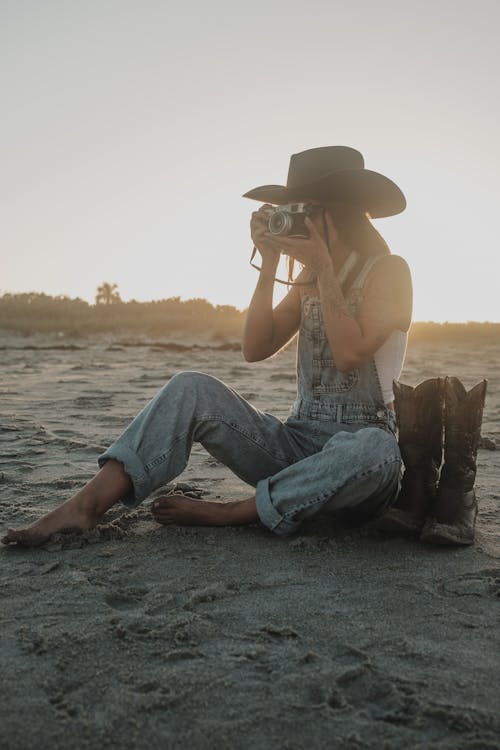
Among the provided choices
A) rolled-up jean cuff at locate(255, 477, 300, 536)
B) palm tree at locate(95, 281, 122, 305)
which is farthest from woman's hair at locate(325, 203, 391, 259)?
palm tree at locate(95, 281, 122, 305)

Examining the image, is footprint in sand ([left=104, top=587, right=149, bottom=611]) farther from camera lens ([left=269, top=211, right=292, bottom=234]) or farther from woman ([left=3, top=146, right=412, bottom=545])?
camera lens ([left=269, top=211, right=292, bottom=234])

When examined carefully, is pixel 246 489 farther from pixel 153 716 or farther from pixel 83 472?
pixel 153 716

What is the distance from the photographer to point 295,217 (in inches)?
96.8

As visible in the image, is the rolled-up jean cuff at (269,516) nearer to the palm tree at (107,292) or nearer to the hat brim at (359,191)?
the hat brim at (359,191)

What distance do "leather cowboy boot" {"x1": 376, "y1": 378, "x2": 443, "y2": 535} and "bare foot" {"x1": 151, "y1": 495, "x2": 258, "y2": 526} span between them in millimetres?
502

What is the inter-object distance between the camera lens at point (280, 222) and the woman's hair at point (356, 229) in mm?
154

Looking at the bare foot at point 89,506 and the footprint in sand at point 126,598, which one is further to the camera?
the bare foot at point 89,506

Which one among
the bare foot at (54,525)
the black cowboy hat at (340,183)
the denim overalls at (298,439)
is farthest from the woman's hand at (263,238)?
the bare foot at (54,525)

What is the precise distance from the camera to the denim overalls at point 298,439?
2.10m

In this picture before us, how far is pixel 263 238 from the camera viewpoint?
261cm

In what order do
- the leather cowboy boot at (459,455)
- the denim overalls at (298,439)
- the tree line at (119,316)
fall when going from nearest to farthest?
1. the denim overalls at (298,439)
2. the leather cowboy boot at (459,455)
3. the tree line at (119,316)

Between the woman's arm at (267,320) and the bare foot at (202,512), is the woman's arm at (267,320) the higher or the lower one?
the higher one

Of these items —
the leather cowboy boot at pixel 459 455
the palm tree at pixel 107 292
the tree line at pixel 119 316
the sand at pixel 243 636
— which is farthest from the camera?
the palm tree at pixel 107 292

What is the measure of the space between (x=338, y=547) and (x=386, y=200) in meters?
1.24
